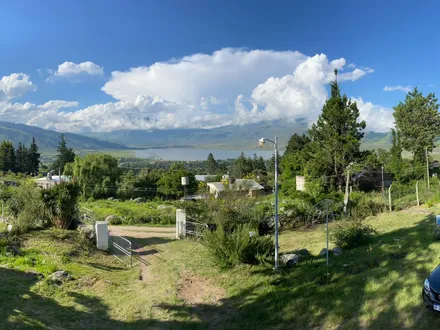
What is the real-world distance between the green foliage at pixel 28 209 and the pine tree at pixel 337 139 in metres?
26.7

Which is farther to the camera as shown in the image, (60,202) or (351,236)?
(60,202)

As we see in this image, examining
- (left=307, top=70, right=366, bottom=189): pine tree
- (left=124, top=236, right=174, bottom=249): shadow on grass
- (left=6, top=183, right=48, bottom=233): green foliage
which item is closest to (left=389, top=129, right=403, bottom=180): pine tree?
(left=307, top=70, right=366, bottom=189): pine tree

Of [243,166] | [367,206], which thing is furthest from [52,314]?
[243,166]

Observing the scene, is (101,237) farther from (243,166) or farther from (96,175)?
(243,166)

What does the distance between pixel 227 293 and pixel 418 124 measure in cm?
3998

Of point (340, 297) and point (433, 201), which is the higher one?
point (433, 201)

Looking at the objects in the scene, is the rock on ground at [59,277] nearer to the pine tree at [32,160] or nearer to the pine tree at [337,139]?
the pine tree at [337,139]

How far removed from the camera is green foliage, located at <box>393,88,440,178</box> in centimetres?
3831

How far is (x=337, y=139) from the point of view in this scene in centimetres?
3222

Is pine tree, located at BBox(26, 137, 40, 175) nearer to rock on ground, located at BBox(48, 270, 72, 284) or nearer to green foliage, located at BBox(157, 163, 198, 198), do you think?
green foliage, located at BBox(157, 163, 198, 198)

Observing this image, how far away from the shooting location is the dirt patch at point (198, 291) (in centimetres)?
814

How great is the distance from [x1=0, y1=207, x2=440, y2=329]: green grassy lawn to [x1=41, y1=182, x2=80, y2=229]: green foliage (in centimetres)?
246

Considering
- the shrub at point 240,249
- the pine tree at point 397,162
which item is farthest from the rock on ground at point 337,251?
the pine tree at point 397,162

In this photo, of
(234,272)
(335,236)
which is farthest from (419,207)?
(234,272)
